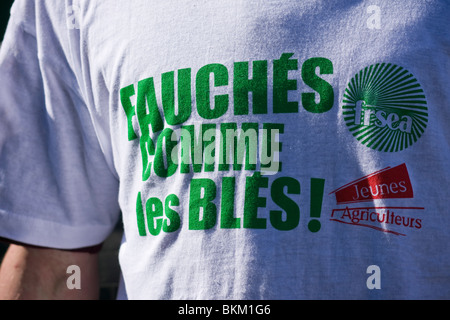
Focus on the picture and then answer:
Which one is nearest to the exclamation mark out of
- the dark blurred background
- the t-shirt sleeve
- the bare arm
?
the t-shirt sleeve

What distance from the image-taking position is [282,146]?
0.99m

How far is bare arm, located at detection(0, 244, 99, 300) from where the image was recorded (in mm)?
1301

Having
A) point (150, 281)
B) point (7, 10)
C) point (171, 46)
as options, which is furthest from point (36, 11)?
point (7, 10)

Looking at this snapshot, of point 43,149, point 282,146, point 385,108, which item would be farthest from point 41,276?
point 385,108

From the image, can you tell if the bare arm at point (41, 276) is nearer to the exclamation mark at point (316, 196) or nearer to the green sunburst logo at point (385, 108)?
the exclamation mark at point (316, 196)

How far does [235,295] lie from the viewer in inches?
38.5

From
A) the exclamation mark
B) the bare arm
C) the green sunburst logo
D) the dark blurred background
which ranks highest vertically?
the green sunburst logo

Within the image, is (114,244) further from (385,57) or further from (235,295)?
(385,57)

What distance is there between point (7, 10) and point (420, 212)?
1.67 metres

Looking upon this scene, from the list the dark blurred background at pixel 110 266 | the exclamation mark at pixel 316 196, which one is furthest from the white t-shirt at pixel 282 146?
the dark blurred background at pixel 110 266

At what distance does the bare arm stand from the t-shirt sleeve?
0.14 ft

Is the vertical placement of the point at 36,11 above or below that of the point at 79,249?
above

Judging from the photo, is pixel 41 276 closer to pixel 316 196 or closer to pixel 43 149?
pixel 43 149

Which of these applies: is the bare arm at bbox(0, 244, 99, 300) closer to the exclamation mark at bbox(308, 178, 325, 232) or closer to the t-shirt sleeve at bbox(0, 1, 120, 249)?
the t-shirt sleeve at bbox(0, 1, 120, 249)
